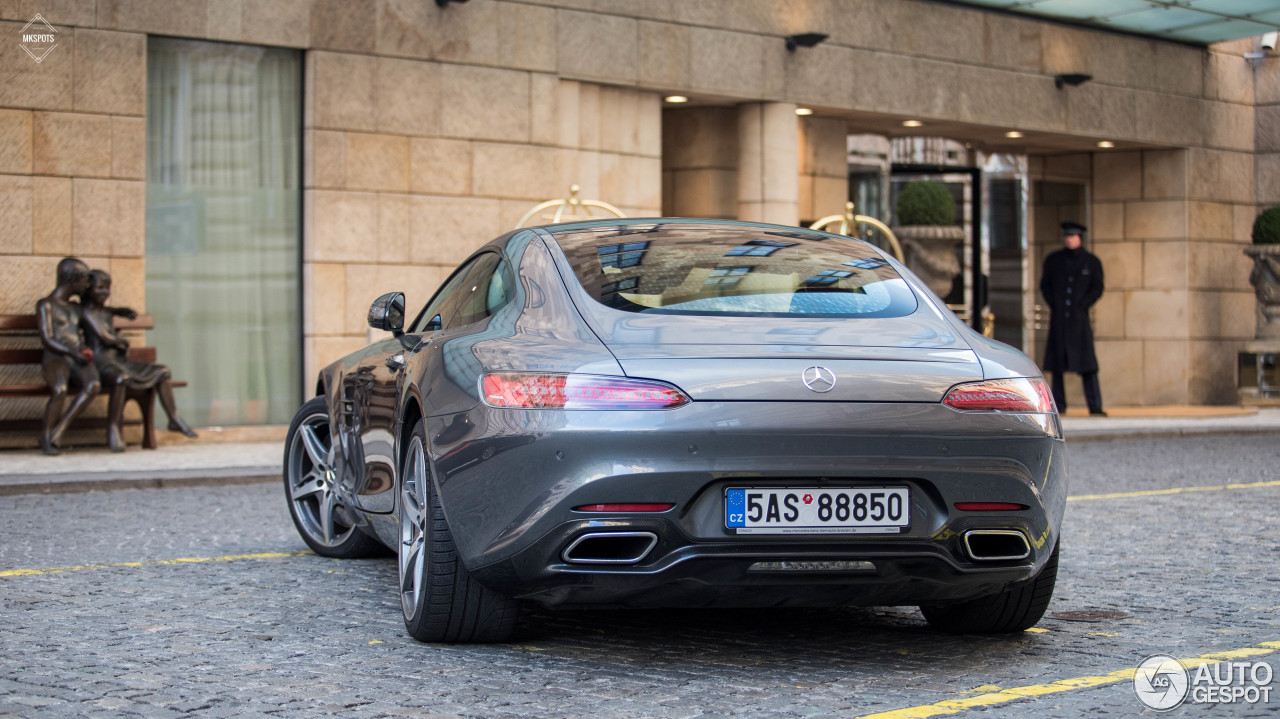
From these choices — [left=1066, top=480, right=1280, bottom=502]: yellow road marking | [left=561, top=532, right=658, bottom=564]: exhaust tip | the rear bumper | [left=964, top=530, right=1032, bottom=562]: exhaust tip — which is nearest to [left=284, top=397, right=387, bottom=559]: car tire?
the rear bumper

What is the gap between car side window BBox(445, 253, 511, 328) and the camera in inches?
202

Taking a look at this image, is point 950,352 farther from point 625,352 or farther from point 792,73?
point 792,73

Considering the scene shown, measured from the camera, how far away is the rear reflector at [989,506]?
4.41 metres

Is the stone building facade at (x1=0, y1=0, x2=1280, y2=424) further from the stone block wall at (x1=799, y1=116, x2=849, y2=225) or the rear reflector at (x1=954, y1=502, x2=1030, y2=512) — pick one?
the rear reflector at (x1=954, y1=502, x2=1030, y2=512)

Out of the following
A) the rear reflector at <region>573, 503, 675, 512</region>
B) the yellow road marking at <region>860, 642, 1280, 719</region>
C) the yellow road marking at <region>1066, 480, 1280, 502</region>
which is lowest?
the yellow road marking at <region>1066, 480, 1280, 502</region>

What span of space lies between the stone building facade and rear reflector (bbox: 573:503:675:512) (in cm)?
1086

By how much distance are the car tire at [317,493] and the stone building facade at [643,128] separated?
297 inches

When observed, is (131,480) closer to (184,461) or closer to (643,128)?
(184,461)

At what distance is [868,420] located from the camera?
4320mm

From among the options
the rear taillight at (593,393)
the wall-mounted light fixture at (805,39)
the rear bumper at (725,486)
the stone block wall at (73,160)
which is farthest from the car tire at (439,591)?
the wall-mounted light fixture at (805,39)

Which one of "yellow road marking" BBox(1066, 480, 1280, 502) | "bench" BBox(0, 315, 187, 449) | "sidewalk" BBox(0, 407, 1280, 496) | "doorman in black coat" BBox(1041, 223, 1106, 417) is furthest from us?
"doorman in black coat" BBox(1041, 223, 1106, 417)

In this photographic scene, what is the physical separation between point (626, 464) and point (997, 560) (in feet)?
3.77

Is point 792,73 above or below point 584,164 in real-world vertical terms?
above

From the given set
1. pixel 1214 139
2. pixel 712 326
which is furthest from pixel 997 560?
pixel 1214 139
